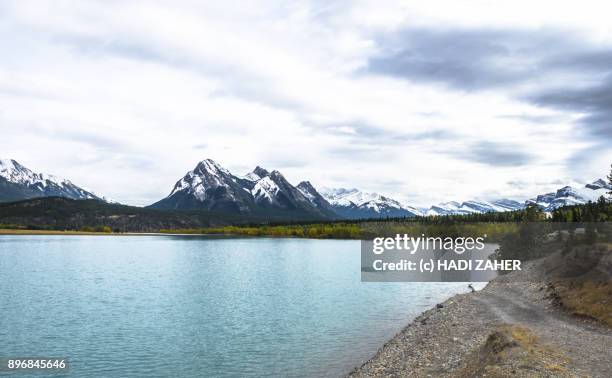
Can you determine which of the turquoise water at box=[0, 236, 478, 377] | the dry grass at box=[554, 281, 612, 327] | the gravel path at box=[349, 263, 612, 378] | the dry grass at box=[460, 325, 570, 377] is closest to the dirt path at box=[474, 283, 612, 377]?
the gravel path at box=[349, 263, 612, 378]

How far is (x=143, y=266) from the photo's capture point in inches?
5069

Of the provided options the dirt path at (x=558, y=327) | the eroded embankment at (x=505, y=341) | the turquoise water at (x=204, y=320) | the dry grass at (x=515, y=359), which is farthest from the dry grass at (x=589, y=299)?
the turquoise water at (x=204, y=320)

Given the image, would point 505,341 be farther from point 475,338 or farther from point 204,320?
point 204,320

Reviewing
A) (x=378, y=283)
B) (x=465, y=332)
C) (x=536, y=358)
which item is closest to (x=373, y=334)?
(x=465, y=332)

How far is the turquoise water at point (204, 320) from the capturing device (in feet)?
128

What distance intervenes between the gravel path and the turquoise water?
3392 millimetres

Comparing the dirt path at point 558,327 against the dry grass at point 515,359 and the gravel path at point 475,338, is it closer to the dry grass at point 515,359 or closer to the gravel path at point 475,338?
the gravel path at point 475,338

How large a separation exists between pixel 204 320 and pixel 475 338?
1302 inches

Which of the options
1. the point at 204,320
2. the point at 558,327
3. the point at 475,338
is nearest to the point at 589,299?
the point at 558,327

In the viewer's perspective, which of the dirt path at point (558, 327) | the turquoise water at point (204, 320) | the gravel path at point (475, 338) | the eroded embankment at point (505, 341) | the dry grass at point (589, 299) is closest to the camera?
the eroded embankment at point (505, 341)

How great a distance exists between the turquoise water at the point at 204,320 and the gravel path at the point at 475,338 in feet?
11.1

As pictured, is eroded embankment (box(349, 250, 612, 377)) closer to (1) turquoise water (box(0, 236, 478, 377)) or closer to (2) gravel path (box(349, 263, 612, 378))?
(2) gravel path (box(349, 263, 612, 378))

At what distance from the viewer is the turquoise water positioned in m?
39.1

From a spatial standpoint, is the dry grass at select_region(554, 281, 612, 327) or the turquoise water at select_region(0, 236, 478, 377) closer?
the turquoise water at select_region(0, 236, 478, 377)
